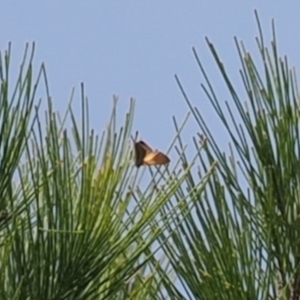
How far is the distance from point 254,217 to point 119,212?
176 mm

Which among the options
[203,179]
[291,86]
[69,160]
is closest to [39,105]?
[69,160]

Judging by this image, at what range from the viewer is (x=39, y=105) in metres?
1.08

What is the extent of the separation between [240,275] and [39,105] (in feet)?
1.03

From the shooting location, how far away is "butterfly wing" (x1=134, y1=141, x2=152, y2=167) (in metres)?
1.15

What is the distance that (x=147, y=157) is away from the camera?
116 cm

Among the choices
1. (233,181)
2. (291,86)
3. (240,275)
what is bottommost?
(240,275)

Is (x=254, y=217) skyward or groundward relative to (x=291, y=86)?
groundward

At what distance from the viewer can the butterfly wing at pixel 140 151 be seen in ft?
3.77

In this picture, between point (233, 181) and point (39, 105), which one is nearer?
point (39, 105)

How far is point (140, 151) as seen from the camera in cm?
116

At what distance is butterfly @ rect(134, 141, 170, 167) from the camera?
1151 mm

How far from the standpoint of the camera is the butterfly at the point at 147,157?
115 cm

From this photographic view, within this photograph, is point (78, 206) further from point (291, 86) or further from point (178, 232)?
point (291, 86)

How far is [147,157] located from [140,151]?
12 millimetres
